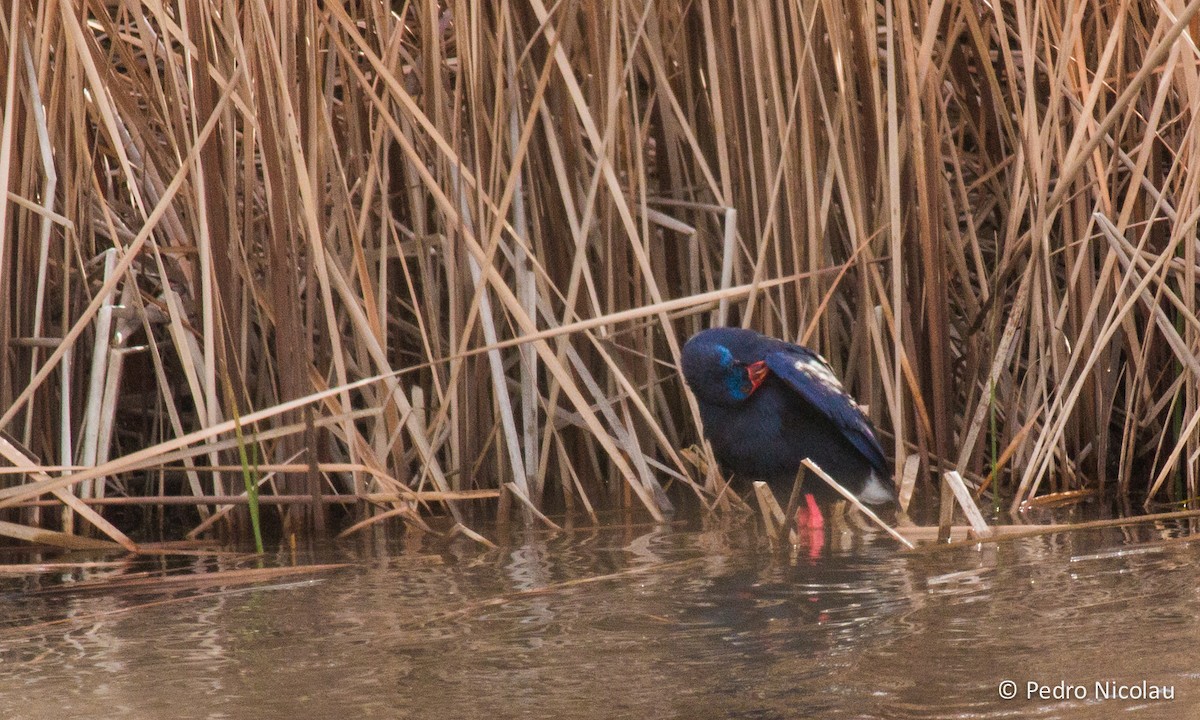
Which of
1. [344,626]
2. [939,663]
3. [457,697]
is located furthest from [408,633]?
[939,663]

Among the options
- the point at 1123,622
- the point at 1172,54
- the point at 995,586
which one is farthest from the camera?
the point at 1172,54

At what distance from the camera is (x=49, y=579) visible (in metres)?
2.95

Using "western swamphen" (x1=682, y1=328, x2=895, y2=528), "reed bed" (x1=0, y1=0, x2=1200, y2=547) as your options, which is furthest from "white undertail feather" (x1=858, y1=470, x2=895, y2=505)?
"reed bed" (x1=0, y1=0, x2=1200, y2=547)

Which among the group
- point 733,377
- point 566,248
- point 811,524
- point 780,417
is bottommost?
point 811,524

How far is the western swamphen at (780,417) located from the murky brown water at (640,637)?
406 millimetres

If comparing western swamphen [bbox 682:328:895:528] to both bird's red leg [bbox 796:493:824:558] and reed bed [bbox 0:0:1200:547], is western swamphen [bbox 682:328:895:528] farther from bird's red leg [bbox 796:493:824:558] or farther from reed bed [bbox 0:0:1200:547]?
Result: reed bed [bbox 0:0:1200:547]

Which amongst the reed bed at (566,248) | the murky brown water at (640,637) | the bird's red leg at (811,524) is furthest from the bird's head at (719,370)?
the murky brown water at (640,637)

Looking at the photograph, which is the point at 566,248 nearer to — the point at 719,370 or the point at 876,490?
the point at 719,370

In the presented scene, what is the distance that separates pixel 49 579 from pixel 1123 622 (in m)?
2.13

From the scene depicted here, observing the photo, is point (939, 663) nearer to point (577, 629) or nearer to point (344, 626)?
point (577, 629)

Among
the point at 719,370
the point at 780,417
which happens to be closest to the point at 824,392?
the point at 780,417

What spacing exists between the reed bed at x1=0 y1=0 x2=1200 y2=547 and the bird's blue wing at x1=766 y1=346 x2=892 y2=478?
0.12 metres

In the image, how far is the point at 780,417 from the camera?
3.40 meters

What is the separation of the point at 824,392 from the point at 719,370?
10.2 inches
